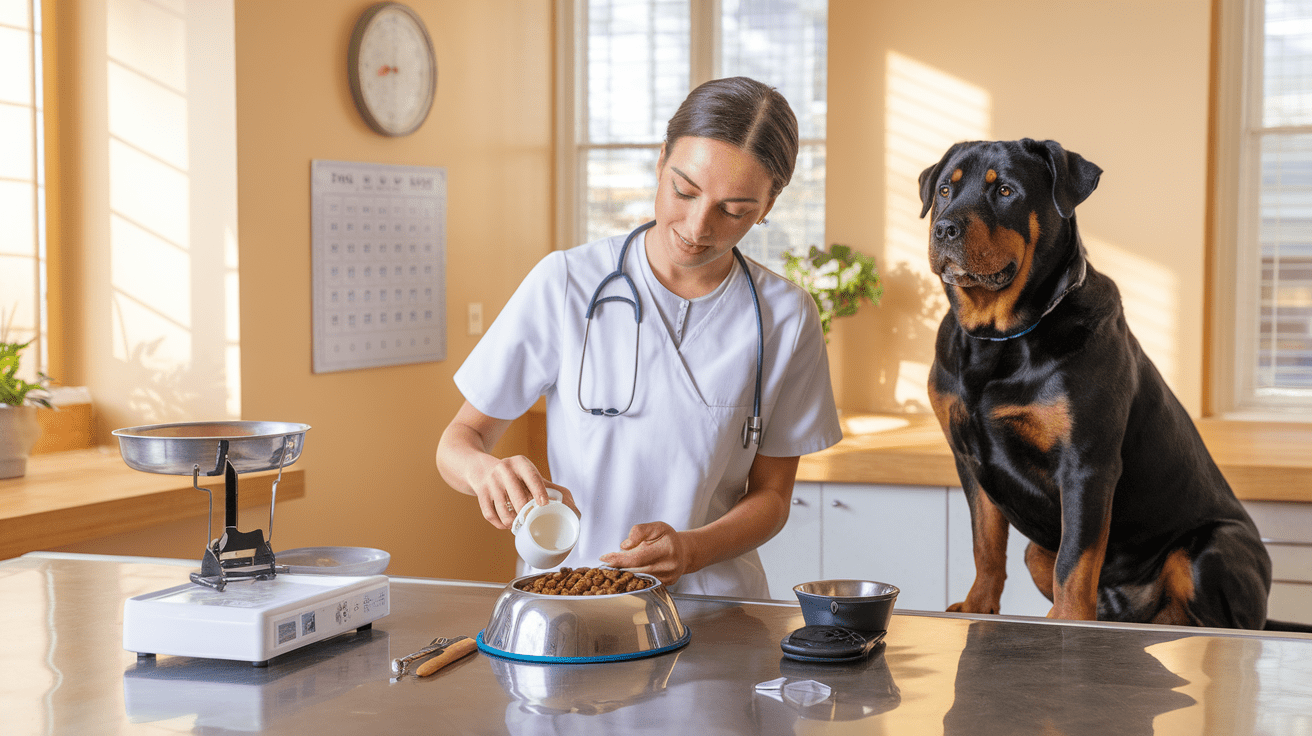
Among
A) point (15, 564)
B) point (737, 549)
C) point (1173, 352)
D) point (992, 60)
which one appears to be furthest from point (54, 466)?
point (1173, 352)

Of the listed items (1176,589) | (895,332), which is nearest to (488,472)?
(1176,589)

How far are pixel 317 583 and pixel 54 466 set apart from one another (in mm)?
1440

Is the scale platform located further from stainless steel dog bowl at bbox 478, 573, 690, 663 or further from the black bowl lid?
the black bowl lid

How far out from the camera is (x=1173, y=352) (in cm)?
343

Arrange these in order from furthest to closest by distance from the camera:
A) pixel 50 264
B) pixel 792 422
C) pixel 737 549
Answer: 1. pixel 50 264
2. pixel 792 422
3. pixel 737 549

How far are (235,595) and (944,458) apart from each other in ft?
6.56

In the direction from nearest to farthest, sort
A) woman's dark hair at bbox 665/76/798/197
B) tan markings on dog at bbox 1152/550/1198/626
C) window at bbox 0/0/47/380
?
1. woman's dark hair at bbox 665/76/798/197
2. tan markings on dog at bbox 1152/550/1198/626
3. window at bbox 0/0/47/380

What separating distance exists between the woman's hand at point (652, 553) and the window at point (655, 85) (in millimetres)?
2645

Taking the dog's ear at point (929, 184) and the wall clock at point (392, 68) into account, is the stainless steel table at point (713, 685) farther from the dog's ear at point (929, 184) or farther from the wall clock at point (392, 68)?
the wall clock at point (392, 68)

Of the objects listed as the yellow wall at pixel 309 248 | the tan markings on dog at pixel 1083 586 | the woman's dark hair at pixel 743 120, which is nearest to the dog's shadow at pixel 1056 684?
the tan markings on dog at pixel 1083 586

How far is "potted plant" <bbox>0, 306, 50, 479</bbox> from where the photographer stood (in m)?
2.18

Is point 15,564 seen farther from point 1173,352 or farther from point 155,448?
point 1173,352

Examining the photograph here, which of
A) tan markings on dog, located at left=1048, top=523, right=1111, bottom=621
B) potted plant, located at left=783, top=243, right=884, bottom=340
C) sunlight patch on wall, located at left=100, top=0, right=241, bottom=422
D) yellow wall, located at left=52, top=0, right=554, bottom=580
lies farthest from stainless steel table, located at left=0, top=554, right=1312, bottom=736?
potted plant, located at left=783, top=243, right=884, bottom=340

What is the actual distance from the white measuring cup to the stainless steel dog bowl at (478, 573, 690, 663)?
1.7 inches
